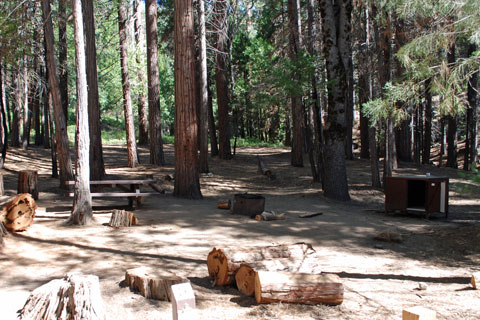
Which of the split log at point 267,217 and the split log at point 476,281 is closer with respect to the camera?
the split log at point 476,281

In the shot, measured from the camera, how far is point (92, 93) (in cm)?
1474

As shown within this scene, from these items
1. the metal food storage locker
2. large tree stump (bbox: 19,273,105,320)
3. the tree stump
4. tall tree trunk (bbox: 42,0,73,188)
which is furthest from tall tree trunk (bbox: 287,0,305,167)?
large tree stump (bbox: 19,273,105,320)

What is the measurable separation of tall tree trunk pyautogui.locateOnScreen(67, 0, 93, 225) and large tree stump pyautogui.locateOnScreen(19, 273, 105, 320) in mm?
4967

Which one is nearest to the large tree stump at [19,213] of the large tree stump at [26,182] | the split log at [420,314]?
the large tree stump at [26,182]

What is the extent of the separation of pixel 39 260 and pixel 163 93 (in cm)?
4037

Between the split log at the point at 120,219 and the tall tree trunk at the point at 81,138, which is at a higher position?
the tall tree trunk at the point at 81,138

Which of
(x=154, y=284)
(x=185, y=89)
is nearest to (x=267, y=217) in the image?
(x=185, y=89)

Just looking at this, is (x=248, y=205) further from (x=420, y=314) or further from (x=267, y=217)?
(x=420, y=314)

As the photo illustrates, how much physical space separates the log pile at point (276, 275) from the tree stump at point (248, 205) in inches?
176

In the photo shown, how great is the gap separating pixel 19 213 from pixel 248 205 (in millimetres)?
5094

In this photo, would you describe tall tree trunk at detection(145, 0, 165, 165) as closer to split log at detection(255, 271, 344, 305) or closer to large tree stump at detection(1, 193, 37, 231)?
large tree stump at detection(1, 193, 37, 231)

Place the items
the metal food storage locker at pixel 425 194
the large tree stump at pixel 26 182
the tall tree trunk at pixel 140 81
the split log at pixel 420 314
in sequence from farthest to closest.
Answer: the tall tree trunk at pixel 140 81 → the large tree stump at pixel 26 182 → the metal food storage locker at pixel 425 194 → the split log at pixel 420 314

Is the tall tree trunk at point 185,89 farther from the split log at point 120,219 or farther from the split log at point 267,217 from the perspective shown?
the split log at point 120,219

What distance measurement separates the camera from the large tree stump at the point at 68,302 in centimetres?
417
